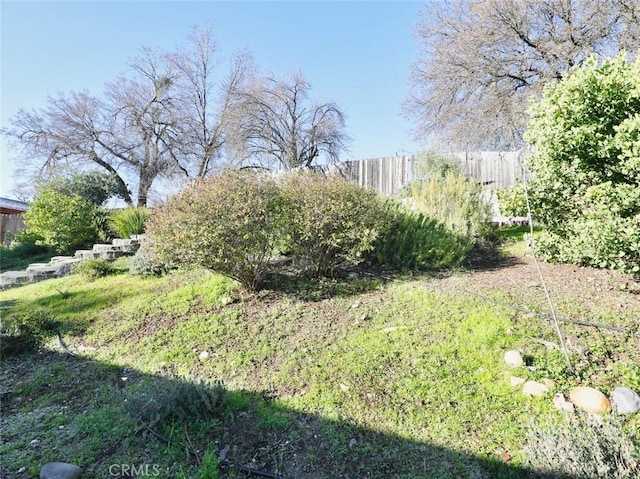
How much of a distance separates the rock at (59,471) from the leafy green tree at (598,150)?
4.10 meters

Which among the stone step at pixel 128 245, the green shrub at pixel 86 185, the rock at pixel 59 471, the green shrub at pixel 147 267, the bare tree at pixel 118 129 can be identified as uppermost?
the bare tree at pixel 118 129

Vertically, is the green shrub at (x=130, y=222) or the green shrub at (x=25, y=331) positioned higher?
the green shrub at (x=130, y=222)

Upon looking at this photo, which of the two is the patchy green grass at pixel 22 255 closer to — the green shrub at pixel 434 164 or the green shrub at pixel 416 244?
the green shrub at pixel 416 244

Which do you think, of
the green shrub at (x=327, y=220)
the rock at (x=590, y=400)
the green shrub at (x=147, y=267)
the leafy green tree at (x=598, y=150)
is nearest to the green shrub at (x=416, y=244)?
the green shrub at (x=327, y=220)

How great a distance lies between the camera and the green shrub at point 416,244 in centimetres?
483

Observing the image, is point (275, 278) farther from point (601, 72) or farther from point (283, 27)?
point (283, 27)

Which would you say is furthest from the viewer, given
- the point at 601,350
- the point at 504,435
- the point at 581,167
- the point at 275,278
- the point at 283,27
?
the point at 283,27

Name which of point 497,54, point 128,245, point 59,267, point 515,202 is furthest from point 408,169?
point 59,267

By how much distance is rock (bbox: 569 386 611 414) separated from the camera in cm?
207

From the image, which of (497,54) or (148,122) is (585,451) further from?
(148,122)

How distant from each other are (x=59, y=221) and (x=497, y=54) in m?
11.7

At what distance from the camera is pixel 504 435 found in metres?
1.99

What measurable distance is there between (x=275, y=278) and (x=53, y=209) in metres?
6.82

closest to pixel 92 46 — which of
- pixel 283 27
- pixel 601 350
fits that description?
pixel 283 27
